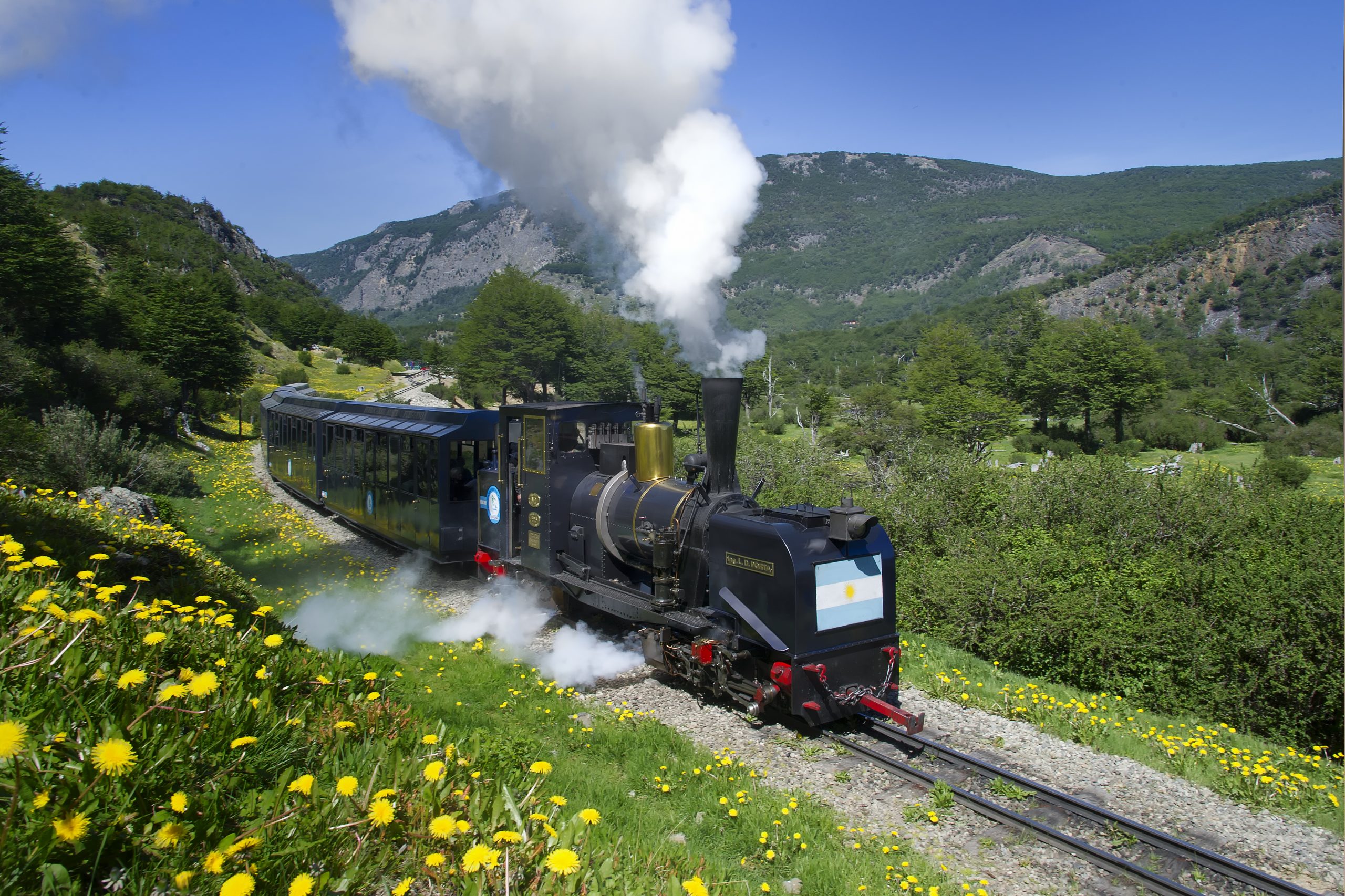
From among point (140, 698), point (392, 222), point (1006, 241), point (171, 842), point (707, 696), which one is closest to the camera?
point (171, 842)

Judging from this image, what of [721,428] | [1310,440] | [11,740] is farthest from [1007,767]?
[1310,440]

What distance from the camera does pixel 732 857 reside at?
5.82 m

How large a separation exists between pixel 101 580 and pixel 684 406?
17093 mm

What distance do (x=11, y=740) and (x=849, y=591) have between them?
7221mm

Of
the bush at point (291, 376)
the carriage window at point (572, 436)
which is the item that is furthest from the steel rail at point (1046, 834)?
the bush at point (291, 376)

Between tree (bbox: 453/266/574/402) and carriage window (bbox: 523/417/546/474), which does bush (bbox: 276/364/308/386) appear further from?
carriage window (bbox: 523/417/546/474)

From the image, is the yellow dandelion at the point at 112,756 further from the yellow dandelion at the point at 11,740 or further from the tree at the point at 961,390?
the tree at the point at 961,390

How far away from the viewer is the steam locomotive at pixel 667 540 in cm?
793

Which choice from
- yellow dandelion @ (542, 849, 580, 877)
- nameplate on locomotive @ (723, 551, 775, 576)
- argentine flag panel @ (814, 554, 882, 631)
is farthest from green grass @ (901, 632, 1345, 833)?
yellow dandelion @ (542, 849, 580, 877)

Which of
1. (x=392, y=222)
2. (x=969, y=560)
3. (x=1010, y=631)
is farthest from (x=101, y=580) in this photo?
(x=392, y=222)

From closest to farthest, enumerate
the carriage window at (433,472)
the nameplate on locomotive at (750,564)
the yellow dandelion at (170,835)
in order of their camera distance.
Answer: the yellow dandelion at (170,835) → the nameplate on locomotive at (750,564) → the carriage window at (433,472)

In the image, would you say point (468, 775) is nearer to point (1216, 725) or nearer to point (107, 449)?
point (1216, 725)

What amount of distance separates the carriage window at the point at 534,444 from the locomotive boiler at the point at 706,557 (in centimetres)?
3

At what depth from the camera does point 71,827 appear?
2.15m
